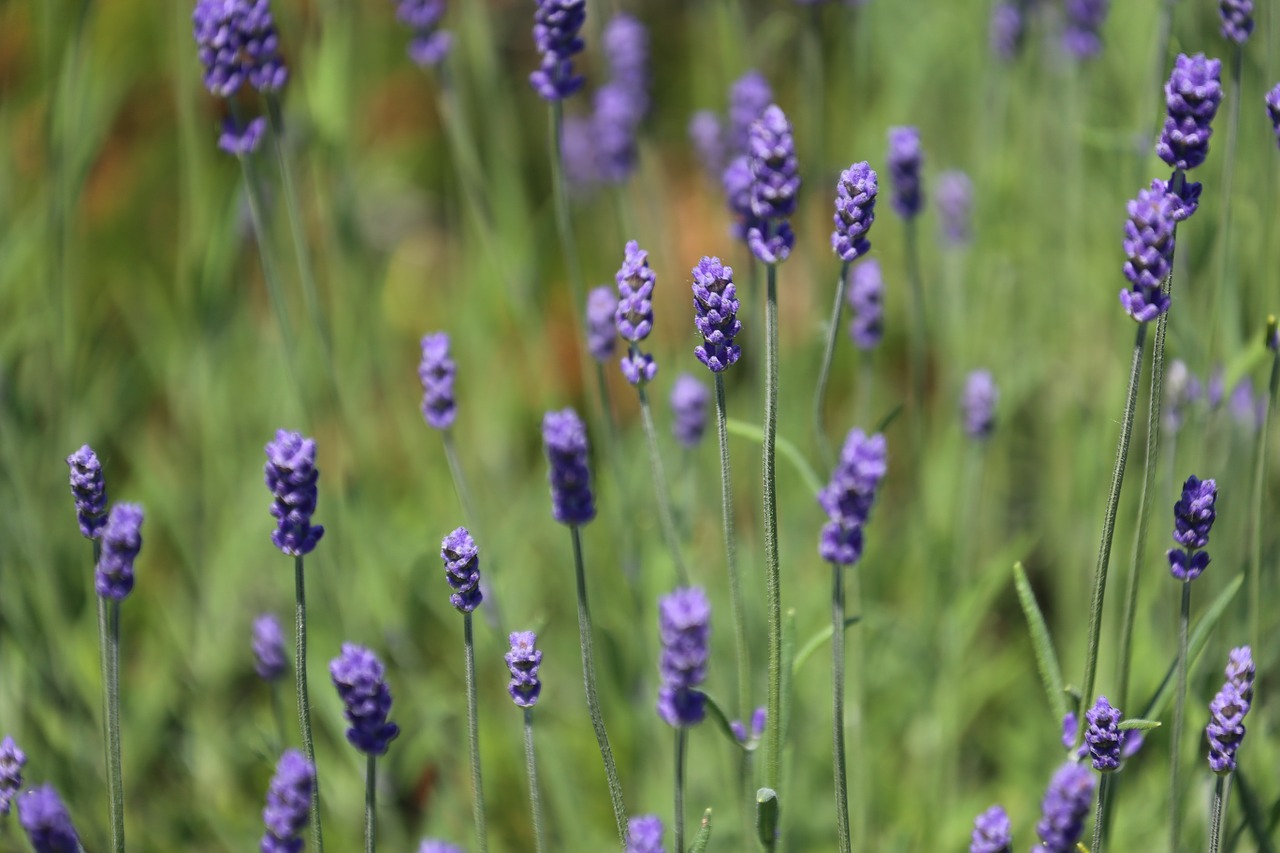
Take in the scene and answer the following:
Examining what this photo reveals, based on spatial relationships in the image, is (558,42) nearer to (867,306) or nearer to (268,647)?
(867,306)

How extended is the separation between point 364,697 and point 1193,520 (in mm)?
1042

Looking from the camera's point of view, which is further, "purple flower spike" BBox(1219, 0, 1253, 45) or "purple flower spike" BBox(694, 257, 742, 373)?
"purple flower spike" BBox(1219, 0, 1253, 45)

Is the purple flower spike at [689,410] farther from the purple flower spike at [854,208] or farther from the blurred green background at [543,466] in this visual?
the purple flower spike at [854,208]

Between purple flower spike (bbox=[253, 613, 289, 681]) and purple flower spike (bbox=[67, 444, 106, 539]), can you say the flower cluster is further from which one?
purple flower spike (bbox=[253, 613, 289, 681])

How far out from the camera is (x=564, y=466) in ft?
4.77

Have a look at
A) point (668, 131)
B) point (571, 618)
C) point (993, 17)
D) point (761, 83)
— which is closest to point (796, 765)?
point (571, 618)

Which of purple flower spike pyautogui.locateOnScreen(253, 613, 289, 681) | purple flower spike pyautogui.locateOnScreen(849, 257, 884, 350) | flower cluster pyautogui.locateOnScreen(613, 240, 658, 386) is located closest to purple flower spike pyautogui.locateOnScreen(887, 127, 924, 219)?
purple flower spike pyautogui.locateOnScreen(849, 257, 884, 350)

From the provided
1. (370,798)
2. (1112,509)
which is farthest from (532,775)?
(1112,509)

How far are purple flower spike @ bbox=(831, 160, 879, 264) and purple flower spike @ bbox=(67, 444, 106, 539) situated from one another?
925mm

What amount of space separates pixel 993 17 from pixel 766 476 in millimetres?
1845

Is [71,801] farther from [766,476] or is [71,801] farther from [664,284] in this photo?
[664,284]

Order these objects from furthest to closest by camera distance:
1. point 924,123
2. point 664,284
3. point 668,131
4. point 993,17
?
1. point 668,131
2. point 924,123
3. point 664,284
4. point 993,17

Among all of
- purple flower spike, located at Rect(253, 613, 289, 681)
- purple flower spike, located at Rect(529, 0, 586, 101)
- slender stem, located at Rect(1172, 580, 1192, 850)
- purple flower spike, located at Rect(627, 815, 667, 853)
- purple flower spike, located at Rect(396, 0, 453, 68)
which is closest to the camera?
purple flower spike, located at Rect(627, 815, 667, 853)

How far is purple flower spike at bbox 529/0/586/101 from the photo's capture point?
6.00 ft
